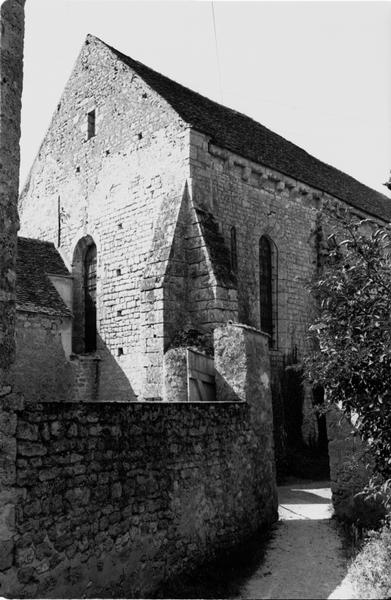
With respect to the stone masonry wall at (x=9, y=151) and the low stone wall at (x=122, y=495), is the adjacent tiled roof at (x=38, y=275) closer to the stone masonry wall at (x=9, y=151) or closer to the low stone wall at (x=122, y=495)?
the low stone wall at (x=122, y=495)

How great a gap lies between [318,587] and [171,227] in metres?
8.48

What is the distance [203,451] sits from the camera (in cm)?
755

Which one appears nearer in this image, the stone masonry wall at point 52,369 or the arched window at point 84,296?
the stone masonry wall at point 52,369

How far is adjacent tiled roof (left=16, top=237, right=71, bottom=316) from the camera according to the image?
1380 cm

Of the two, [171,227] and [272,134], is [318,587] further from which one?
[272,134]

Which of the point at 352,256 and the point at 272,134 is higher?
the point at 272,134

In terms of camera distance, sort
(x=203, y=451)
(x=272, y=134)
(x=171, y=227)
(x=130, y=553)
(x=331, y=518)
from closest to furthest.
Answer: (x=130, y=553) → (x=203, y=451) → (x=331, y=518) → (x=171, y=227) → (x=272, y=134)

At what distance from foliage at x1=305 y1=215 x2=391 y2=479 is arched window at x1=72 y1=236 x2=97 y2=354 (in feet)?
33.4

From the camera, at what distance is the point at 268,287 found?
16.1 metres

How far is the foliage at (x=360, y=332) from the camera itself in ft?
19.4

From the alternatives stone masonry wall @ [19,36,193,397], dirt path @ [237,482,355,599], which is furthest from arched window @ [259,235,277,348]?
dirt path @ [237,482,355,599]

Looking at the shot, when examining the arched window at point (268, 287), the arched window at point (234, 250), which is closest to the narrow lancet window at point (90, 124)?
the arched window at point (234, 250)

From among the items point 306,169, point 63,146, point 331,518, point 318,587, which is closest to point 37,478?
point 318,587

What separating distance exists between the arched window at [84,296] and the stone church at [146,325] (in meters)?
0.05
